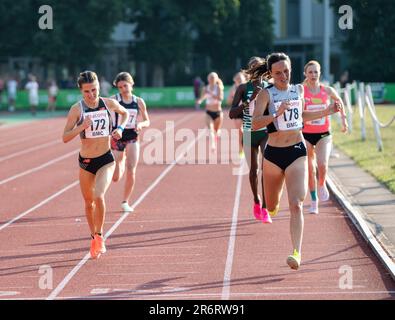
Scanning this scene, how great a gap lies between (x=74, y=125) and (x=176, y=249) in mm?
1780

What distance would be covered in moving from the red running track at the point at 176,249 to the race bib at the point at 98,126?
1306 millimetres

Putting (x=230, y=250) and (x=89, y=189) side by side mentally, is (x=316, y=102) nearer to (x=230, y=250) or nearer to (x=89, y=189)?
(x=230, y=250)

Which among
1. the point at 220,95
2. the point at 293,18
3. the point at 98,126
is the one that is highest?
the point at 293,18

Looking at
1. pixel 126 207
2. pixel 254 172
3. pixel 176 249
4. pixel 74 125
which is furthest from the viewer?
pixel 126 207

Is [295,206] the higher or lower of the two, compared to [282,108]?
lower

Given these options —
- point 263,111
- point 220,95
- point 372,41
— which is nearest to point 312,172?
point 263,111

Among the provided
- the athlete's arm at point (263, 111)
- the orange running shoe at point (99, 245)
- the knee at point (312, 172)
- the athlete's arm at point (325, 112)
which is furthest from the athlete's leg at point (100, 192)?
the knee at point (312, 172)

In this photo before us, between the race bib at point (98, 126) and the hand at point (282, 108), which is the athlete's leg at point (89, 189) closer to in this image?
the race bib at point (98, 126)

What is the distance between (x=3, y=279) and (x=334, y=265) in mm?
3236

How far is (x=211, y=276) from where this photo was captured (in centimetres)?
917

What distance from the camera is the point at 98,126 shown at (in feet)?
34.0

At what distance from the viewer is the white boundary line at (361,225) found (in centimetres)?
933
